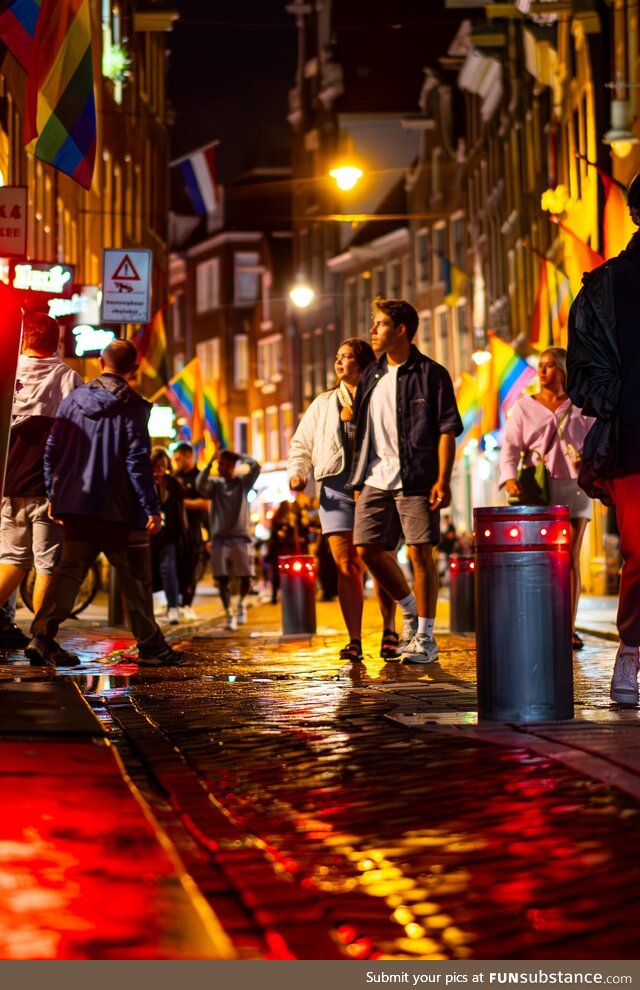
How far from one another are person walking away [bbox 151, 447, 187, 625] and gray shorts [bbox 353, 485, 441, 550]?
7582 mm

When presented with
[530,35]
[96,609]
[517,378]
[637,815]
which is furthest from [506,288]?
[637,815]

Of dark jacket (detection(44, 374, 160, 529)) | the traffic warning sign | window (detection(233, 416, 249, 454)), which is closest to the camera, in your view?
dark jacket (detection(44, 374, 160, 529))

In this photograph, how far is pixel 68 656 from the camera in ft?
32.2

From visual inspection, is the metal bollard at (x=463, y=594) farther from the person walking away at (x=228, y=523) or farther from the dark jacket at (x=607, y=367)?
the dark jacket at (x=607, y=367)

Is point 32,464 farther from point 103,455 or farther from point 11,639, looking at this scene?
point 11,639

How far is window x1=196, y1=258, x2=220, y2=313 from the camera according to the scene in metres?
91.6

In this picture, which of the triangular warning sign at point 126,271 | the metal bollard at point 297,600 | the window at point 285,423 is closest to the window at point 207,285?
the window at point 285,423

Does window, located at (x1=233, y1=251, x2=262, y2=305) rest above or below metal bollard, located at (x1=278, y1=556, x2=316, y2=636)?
above

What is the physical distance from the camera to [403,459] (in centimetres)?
995

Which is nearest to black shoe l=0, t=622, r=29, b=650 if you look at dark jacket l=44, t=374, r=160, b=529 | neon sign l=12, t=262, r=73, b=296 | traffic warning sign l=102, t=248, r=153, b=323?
dark jacket l=44, t=374, r=160, b=529

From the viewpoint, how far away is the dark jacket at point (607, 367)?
6793mm

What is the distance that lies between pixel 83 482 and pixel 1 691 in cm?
228

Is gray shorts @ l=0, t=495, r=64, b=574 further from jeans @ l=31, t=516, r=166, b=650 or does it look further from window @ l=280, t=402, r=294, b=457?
window @ l=280, t=402, r=294, b=457

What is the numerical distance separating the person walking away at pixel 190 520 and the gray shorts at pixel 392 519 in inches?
329
